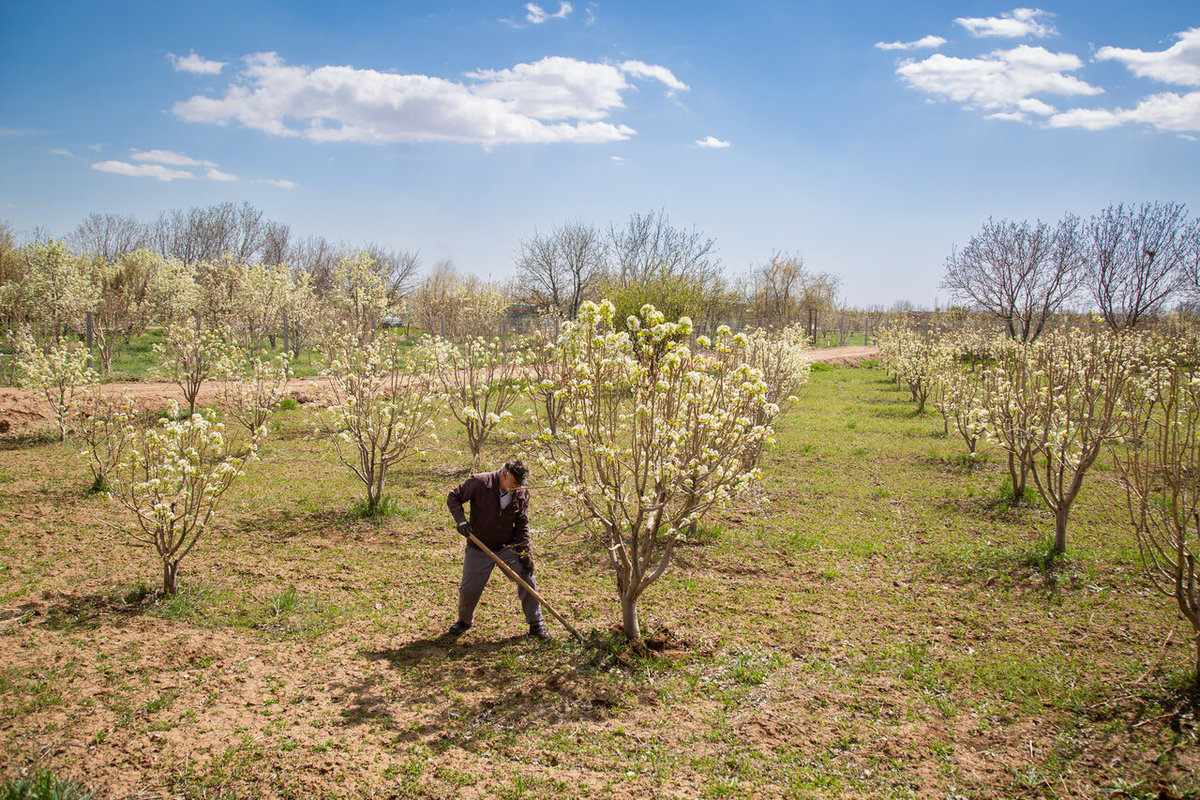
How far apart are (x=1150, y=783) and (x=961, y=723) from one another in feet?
2.94

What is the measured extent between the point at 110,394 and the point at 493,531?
40.6 feet

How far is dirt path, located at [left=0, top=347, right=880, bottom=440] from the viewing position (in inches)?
443

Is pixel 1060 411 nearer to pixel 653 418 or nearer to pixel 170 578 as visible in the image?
pixel 653 418

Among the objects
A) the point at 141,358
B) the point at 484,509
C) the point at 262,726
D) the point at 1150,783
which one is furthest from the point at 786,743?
the point at 141,358

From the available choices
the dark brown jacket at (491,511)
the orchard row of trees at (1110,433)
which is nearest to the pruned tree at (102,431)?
the dark brown jacket at (491,511)

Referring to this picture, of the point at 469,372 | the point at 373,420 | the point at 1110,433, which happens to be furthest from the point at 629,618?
the point at 469,372

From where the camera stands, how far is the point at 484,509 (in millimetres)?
4953

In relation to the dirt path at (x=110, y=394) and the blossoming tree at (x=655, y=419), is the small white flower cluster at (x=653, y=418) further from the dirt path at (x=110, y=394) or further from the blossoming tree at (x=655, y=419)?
the dirt path at (x=110, y=394)

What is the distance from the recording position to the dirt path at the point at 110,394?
11242 millimetres

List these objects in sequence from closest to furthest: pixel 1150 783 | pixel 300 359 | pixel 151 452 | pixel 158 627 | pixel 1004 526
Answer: pixel 1150 783 < pixel 158 627 < pixel 151 452 < pixel 1004 526 < pixel 300 359

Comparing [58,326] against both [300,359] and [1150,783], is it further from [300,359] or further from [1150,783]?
[1150,783]

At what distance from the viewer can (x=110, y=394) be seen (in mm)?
13211

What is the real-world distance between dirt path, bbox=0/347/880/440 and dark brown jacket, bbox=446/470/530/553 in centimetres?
436

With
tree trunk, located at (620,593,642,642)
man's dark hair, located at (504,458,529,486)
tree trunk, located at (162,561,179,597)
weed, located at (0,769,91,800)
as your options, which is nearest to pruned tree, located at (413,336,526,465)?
tree trunk, located at (162,561,179,597)
